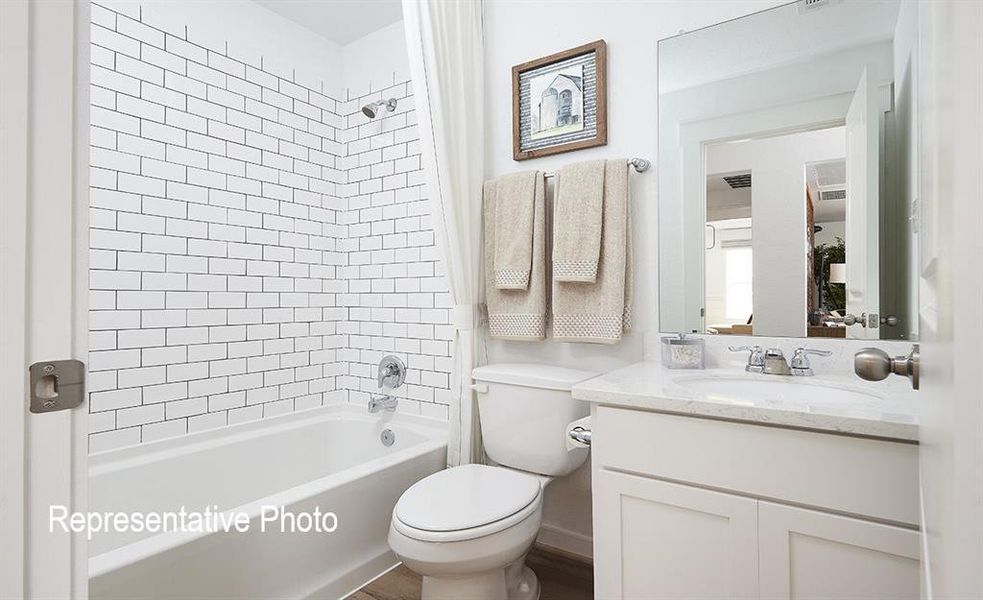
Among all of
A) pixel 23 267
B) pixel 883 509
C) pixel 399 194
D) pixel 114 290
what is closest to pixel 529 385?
pixel 883 509

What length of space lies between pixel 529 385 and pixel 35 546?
1.37 metres

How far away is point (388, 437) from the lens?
2.40 metres

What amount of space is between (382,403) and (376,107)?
1454 mm

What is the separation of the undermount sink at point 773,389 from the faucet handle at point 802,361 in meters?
0.05

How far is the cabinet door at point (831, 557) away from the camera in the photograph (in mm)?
967

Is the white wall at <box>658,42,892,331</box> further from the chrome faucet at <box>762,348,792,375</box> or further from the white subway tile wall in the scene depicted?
the white subway tile wall

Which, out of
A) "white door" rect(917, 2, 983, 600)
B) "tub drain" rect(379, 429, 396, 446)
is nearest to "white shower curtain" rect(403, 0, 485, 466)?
"tub drain" rect(379, 429, 396, 446)

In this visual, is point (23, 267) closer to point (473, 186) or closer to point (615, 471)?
point (615, 471)

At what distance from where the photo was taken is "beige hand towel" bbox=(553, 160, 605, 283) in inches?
71.5

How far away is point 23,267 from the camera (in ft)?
1.91

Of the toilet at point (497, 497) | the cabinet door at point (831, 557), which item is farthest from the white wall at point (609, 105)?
the cabinet door at point (831, 557)

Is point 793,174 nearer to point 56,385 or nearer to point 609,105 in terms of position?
point 609,105

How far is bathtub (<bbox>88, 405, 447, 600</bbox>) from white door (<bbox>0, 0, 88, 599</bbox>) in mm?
761

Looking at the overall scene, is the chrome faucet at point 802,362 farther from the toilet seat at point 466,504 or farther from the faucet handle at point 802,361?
the toilet seat at point 466,504
